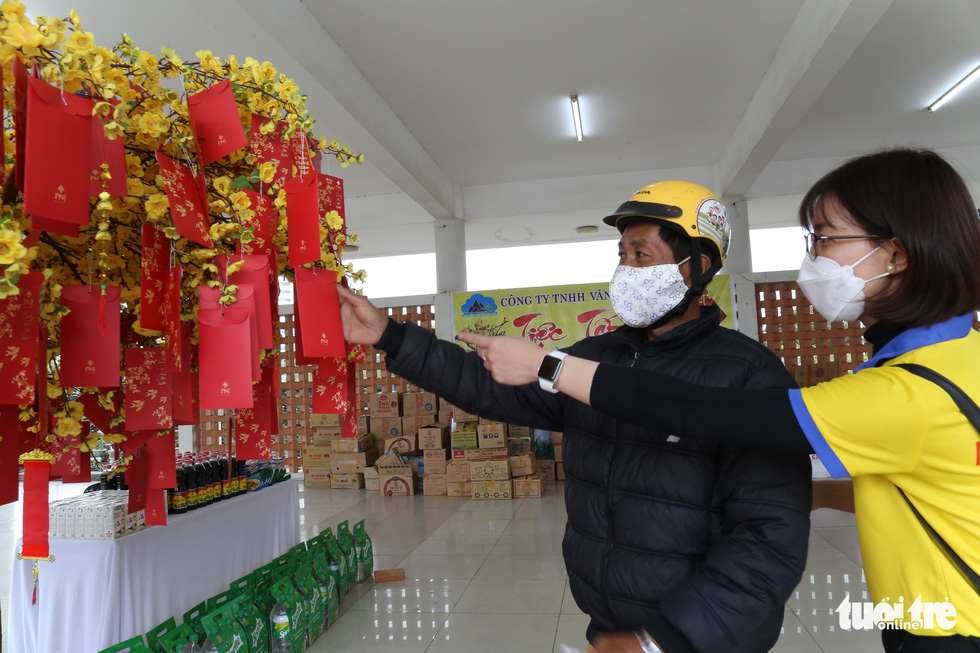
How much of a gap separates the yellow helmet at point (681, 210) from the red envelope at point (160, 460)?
3.73 ft

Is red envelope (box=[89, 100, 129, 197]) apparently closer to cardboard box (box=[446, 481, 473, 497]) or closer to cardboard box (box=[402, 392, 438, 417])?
cardboard box (box=[446, 481, 473, 497])

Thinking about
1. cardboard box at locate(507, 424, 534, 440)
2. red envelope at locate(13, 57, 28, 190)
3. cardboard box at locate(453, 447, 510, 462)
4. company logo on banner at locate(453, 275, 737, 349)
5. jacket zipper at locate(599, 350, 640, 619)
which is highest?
company logo on banner at locate(453, 275, 737, 349)

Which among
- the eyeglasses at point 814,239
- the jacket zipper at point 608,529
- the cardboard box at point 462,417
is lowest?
the cardboard box at point 462,417

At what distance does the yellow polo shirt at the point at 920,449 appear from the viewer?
99 cm

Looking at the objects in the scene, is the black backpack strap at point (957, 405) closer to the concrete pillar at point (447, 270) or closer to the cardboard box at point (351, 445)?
the cardboard box at point (351, 445)

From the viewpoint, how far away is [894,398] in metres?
0.99

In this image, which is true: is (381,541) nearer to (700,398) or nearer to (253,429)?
(253,429)

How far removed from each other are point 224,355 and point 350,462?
295 inches

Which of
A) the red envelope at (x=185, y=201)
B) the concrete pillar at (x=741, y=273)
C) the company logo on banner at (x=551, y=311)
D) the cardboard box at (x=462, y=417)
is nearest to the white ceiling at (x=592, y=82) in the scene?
the concrete pillar at (x=741, y=273)

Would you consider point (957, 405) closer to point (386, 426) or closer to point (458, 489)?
point (458, 489)

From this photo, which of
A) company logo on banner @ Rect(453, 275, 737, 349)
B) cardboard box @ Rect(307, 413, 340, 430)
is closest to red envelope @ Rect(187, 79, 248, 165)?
company logo on banner @ Rect(453, 275, 737, 349)

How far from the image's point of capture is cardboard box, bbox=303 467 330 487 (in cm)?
848

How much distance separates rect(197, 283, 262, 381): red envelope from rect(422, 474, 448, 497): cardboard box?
687 centimetres

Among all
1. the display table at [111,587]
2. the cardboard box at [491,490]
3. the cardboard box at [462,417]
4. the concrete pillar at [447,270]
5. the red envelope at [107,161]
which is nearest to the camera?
the red envelope at [107,161]
